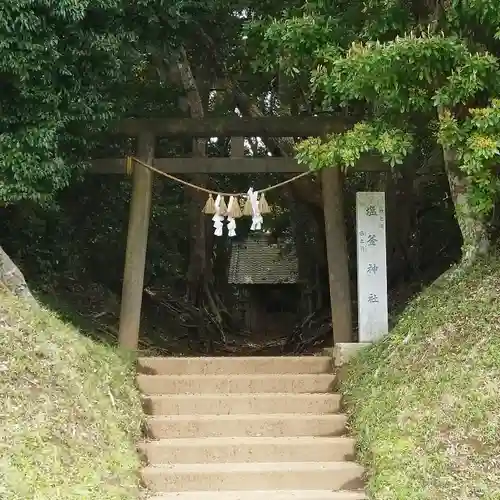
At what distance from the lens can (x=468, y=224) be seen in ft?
23.0

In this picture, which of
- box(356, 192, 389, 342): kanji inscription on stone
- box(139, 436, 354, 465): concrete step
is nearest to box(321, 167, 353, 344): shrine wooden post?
box(356, 192, 389, 342): kanji inscription on stone

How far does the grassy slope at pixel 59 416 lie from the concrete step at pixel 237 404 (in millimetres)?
336

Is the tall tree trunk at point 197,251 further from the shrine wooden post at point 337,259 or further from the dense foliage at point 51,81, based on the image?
the dense foliage at point 51,81

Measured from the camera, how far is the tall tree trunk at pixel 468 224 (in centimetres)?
697

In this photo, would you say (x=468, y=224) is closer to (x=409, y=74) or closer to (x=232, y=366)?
(x=409, y=74)

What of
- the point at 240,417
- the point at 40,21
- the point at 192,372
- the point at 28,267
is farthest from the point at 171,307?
the point at 40,21

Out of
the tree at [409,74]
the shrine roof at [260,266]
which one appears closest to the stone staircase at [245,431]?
the tree at [409,74]

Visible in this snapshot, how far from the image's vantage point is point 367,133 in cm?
651

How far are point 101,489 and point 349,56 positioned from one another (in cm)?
424

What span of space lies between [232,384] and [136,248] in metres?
2.25

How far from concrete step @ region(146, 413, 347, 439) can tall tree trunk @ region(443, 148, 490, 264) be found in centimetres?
229

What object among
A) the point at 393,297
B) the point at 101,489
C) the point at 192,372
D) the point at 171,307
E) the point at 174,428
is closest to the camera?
the point at 101,489

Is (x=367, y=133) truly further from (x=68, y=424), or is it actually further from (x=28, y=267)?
(x=28, y=267)

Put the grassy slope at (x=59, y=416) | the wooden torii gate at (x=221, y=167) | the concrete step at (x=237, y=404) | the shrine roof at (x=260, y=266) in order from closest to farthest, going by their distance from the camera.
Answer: the grassy slope at (x=59, y=416)
the concrete step at (x=237, y=404)
the wooden torii gate at (x=221, y=167)
the shrine roof at (x=260, y=266)
